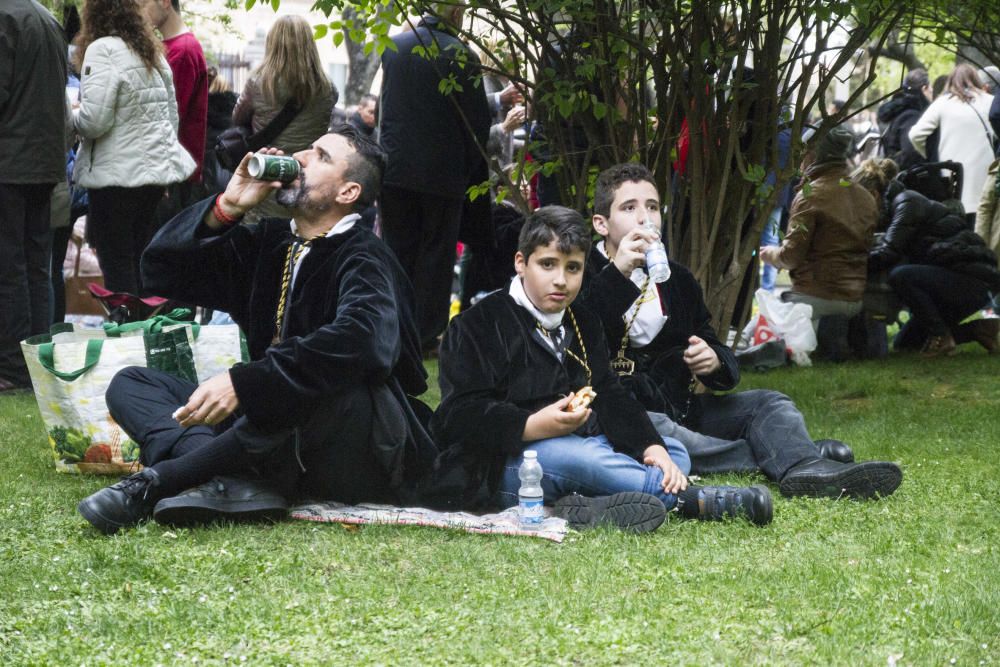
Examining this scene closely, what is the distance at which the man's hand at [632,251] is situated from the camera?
4.76 metres

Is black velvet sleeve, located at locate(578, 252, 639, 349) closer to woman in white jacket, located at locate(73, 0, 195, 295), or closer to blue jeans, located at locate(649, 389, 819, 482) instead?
blue jeans, located at locate(649, 389, 819, 482)

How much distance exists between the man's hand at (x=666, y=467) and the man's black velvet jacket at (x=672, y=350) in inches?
21.9

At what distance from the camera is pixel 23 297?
22.7 ft

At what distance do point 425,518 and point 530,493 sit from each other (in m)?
0.34

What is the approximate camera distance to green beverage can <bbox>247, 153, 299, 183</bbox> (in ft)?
13.6

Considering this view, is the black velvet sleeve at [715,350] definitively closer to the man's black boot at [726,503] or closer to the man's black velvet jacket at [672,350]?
the man's black velvet jacket at [672,350]

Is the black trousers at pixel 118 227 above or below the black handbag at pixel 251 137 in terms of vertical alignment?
below

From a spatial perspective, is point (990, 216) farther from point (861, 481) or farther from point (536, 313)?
point (536, 313)

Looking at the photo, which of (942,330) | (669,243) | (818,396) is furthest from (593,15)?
(942,330)

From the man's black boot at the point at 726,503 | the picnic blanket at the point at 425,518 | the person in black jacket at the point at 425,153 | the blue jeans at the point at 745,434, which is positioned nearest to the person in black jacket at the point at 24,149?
the person in black jacket at the point at 425,153

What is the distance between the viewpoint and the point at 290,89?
753 cm

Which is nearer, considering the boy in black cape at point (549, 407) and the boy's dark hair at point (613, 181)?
the boy in black cape at point (549, 407)

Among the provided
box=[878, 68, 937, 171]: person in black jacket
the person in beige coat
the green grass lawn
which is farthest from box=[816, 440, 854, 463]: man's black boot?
box=[878, 68, 937, 171]: person in black jacket

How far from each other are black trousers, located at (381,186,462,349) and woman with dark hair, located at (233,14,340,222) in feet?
2.03
